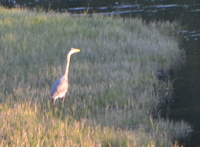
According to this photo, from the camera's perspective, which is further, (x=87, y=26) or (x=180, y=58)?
(x=87, y=26)

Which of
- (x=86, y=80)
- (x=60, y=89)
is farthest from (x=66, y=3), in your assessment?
(x=60, y=89)

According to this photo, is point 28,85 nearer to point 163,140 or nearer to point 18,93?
point 18,93

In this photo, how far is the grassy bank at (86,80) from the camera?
6.98 metres

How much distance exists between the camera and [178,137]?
320 inches

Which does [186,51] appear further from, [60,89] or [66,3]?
[66,3]

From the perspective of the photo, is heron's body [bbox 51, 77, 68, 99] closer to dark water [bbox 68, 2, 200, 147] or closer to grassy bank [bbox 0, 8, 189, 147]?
grassy bank [bbox 0, 8, 189, 147]

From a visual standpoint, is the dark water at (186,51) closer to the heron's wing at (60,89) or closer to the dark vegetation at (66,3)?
the dark vegetation at (66,3)

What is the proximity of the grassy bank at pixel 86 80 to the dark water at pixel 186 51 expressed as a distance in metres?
0.37

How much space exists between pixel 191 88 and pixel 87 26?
559 cm

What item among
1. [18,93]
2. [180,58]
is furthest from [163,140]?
[180,58]

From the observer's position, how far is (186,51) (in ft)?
48.9

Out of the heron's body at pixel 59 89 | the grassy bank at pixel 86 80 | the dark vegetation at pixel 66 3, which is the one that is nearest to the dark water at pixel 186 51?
the grassy bank at pixel 86 80

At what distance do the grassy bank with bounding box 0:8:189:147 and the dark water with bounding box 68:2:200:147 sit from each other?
0.37 m

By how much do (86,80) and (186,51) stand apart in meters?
5.13
